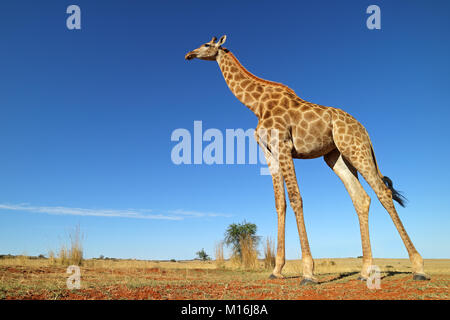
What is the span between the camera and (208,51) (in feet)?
29.7

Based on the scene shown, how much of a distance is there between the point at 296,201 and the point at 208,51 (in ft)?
16.7

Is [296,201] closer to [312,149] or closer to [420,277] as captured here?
[312,149]

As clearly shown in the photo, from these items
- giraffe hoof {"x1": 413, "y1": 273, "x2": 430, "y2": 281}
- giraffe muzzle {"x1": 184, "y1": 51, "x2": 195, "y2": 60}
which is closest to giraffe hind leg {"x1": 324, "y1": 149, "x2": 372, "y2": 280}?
giraffe hoof {"x1": 413, "y1": 273, "x2": 430, "y2": 281}

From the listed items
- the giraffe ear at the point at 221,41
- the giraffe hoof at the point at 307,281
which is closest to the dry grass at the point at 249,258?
the giraffe hoof at the point at 307,281

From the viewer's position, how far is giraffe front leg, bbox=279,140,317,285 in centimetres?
619

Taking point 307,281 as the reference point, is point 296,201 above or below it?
above

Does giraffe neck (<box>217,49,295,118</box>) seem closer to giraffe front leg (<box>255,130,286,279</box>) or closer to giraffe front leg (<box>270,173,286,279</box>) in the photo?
giraffe front leg (<box>255,130,286,279</box>)

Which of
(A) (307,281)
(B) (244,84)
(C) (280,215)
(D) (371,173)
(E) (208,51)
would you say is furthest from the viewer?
(E) (208,51)

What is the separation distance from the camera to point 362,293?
504cm

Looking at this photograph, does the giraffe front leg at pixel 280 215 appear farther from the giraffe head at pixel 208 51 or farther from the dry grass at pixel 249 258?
the dry grass at pixel 249 258

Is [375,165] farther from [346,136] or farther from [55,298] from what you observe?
[55,298]

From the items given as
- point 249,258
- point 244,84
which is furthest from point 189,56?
point 249,258

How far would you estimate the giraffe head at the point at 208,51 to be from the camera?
29.7 ft
